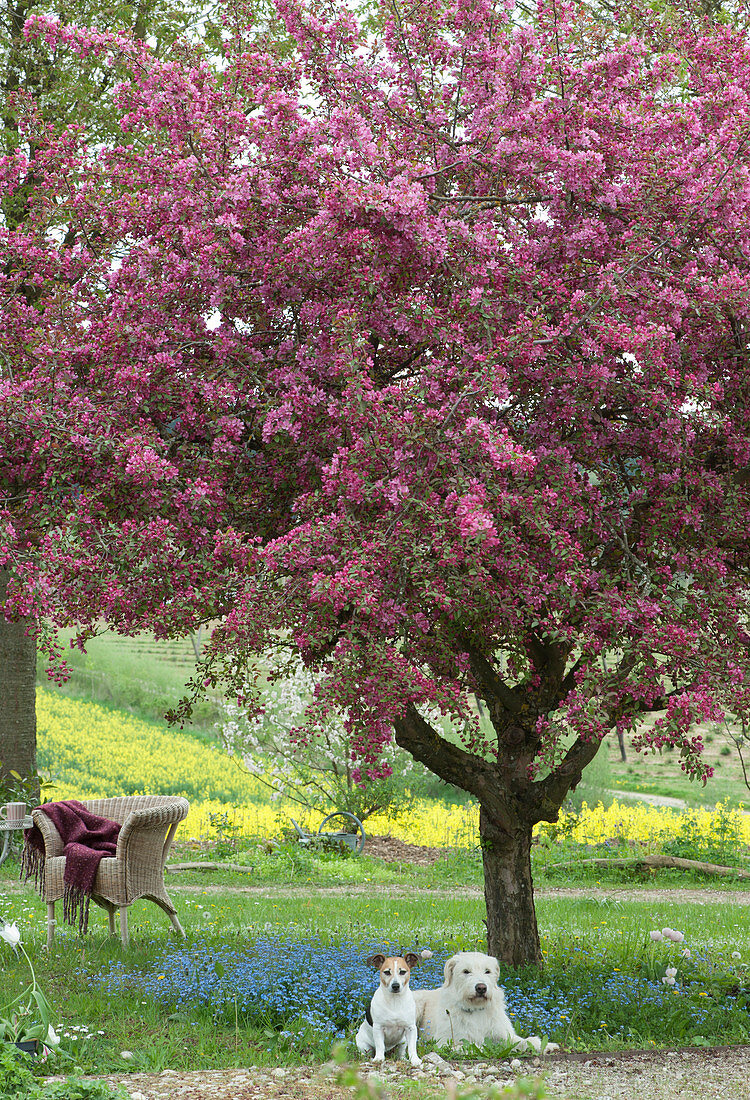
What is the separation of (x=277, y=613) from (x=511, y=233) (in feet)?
8.24

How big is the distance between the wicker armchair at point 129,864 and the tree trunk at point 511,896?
7.55 ft

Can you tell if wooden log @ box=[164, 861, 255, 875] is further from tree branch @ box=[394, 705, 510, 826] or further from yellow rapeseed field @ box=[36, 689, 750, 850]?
tree branch @ box=[394, 705, 510, 826]

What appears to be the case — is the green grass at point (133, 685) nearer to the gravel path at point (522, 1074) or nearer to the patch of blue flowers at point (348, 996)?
the patch of blue flowers at point (348, 996)

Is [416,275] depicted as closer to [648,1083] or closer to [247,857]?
[648,1083]

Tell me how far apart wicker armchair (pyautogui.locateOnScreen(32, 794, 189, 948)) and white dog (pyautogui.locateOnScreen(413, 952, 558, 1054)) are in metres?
2.76

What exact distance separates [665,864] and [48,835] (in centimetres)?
876

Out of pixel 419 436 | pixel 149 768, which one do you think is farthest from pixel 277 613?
pixel 149 768

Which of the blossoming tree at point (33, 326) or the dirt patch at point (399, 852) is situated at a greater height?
the blossoming tree at point (33, 326)

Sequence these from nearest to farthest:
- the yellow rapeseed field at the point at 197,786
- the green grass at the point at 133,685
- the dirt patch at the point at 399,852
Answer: the dirt patch at the point at 399,852
the yellow rapeseed field at the point at 197,786
the green grass at the point at 133,685

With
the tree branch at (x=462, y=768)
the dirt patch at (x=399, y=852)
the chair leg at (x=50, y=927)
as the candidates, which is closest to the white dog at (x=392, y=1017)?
the tree branch at (x=462, y=768)

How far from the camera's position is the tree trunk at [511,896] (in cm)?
646

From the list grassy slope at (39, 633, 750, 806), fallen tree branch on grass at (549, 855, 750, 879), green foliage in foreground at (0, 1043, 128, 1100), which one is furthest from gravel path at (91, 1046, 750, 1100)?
grassy slope at (39, 633, 750, 806)

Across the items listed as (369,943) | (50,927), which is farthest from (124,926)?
(369,943)

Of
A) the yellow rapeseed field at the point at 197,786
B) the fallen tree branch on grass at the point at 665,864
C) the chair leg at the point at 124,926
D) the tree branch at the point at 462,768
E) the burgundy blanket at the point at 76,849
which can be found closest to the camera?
the tree branch at the point at 462,768
